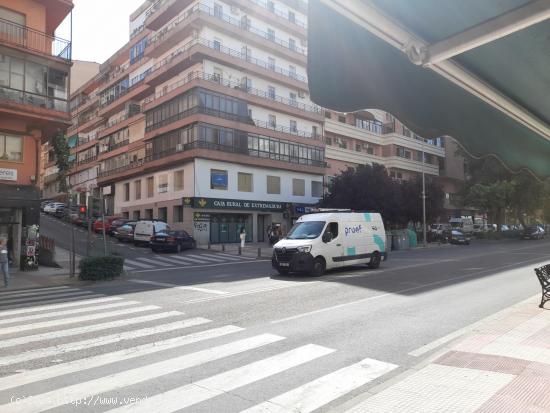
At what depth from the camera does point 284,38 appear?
44.4 m

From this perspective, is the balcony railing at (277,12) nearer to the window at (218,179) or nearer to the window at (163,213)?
the window at (218,179)

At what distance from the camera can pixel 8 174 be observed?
19.9 meters

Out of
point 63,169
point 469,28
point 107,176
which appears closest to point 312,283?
point 469,28

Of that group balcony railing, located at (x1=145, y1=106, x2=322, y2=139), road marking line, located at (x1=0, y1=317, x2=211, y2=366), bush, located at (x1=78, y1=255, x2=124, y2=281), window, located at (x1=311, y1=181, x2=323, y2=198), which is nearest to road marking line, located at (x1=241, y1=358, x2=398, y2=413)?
road marking line, located at (x1=0, y1=317, x2=211, y2=366)

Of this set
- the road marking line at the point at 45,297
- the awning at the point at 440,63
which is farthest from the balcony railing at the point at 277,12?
the awning at the point at 440,63

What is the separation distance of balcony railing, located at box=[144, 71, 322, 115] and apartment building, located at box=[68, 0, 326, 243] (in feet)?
0.40

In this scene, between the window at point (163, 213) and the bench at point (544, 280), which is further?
the window at point (163, 213)

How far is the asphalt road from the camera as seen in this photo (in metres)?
4.88

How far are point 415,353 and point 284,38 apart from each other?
140 ft

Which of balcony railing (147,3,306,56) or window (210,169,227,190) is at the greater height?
balcony railing (147,3,306,56)

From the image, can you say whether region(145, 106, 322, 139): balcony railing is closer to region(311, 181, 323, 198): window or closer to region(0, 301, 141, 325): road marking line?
region(311, 181, 323, 198): window

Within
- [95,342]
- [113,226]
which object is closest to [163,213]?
[113,226]

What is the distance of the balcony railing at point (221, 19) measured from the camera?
123ft

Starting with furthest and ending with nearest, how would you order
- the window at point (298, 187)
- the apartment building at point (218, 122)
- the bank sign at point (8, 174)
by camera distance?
the window at point (298, 187) → the apartment building at point (218, 122) → the bank sign at point (8, 174)
